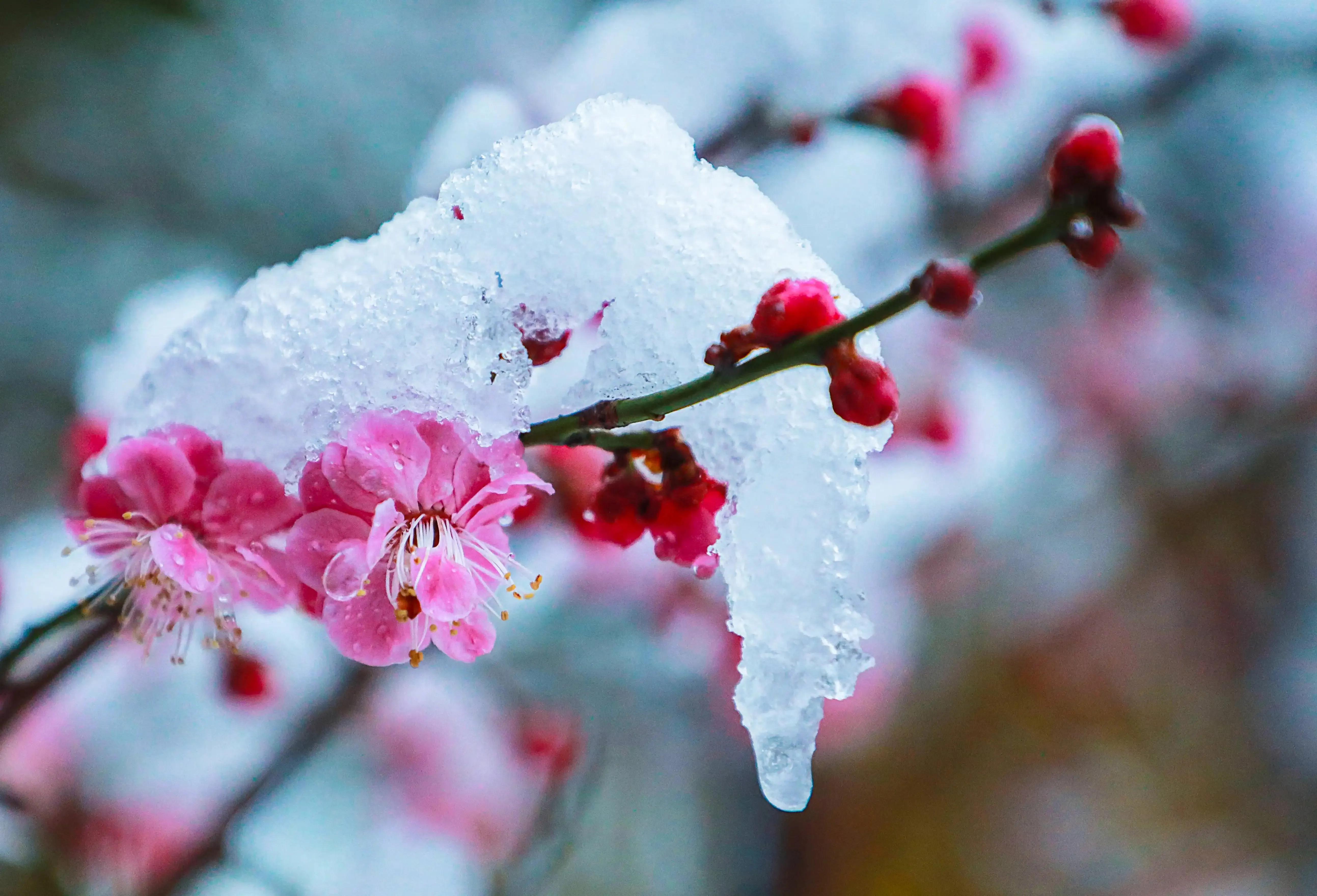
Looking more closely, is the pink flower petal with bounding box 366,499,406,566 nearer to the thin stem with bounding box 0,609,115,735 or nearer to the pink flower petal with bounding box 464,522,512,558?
the pink flower petal with bounding box 464,522,512,558

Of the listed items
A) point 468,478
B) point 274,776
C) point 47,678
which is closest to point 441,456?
point 468,478

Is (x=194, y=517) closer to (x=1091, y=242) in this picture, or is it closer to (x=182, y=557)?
(x=182, y=557)

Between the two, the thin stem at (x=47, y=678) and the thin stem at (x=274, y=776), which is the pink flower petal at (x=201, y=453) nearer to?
the thin stem at (x=47, y=678)

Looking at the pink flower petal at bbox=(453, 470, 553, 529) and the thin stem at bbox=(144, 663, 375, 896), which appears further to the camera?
the thin stem at bbox=(144, 663, 375, 896)

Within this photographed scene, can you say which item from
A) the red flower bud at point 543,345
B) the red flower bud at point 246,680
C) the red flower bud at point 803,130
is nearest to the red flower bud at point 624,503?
the red flower bud at point 543,345

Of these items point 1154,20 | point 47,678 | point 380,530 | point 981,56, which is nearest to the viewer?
point 380,530

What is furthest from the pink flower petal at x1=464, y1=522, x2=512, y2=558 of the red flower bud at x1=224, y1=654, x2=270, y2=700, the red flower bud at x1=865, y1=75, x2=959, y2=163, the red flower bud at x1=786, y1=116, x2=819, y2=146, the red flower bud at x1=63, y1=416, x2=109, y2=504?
the red flower bud at x1=865, y1=75, x2=959, y2=163
